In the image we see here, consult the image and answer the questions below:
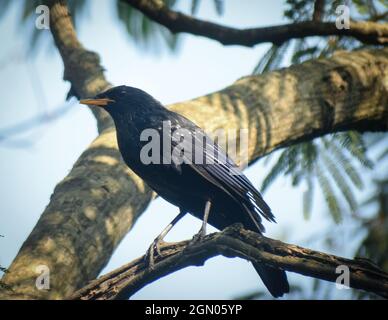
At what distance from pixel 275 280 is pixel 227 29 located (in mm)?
2220

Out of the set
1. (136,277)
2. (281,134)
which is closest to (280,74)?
(281,134)

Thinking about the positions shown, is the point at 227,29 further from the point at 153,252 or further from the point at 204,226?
the point at 153,252

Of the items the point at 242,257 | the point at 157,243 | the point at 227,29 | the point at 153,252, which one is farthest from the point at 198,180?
the point at 227,29

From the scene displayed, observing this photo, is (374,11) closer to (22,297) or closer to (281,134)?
(281,134)

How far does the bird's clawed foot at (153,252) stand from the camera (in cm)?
360

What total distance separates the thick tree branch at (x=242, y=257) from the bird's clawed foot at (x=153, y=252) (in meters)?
0.04

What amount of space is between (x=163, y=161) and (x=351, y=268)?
1933 mm

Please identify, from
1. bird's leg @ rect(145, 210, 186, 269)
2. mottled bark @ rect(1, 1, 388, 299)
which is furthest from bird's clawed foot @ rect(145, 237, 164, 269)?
mottled bark @ rect(1, 1, 388, 299)

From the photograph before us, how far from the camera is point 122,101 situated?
5.06 m

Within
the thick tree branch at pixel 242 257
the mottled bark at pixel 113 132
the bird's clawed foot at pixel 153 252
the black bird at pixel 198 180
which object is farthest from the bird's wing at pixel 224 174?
the thick tree branch at pixel 242 257

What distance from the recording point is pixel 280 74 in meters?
5.37

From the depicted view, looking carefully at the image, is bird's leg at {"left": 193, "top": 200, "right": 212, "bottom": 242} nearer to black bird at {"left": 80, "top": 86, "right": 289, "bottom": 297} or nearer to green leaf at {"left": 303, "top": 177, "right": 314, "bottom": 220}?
black bird at {"left": 80, "top": 86, "right": 289, "bottom": 297}

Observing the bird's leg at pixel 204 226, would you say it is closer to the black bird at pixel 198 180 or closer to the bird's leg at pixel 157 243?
the black bird at pixel 198 180
